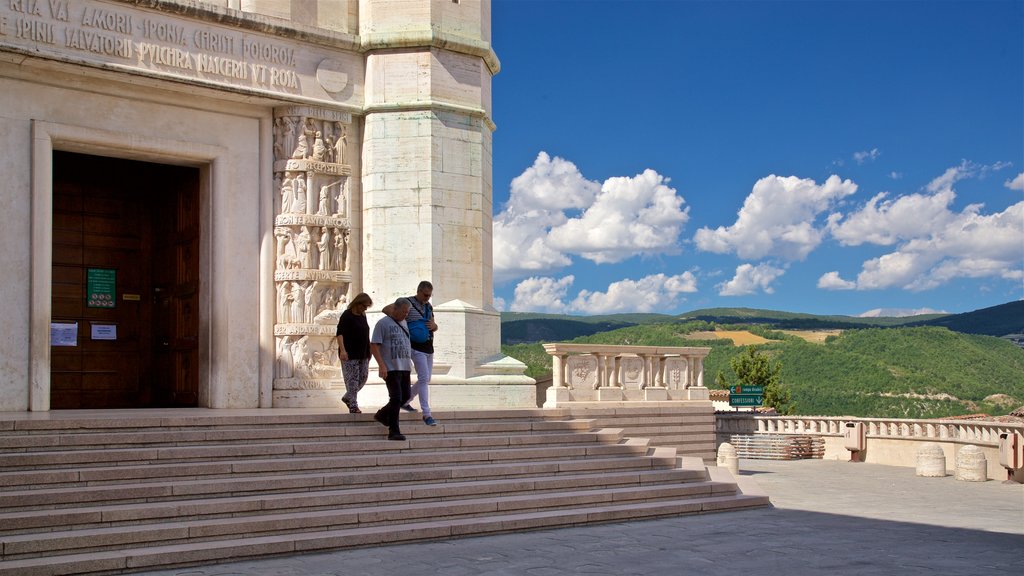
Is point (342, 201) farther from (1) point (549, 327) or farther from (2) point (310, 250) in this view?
(1) point (549, 327)

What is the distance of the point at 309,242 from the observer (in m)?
14.6

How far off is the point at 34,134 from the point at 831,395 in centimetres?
6240

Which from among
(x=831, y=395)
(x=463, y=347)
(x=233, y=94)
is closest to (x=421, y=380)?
(x=463, y=347)

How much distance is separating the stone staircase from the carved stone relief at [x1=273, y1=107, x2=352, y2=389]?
2.91m

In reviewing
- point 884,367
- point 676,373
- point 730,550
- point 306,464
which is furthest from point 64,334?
point 884,367

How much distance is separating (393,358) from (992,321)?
103 m

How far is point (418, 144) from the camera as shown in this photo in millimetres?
14883

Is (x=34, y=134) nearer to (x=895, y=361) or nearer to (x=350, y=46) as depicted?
(x=350, y=46)

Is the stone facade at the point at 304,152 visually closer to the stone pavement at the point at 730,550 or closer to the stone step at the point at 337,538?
the stone step at the point at 337,538

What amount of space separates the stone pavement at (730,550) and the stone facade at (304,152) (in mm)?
4958

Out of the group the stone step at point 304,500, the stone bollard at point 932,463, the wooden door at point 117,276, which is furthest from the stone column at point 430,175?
the stone bollard at point 932,463

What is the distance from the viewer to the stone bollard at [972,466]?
1852 cm

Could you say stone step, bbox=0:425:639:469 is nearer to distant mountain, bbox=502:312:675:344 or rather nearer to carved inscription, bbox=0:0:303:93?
carved inscription, bbox=0:0:303:93

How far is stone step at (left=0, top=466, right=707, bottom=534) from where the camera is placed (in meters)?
8.31
